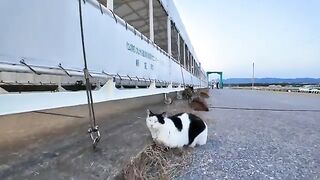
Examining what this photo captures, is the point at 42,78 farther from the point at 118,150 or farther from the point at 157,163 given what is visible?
the point at 157,163

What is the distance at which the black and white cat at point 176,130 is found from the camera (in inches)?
147

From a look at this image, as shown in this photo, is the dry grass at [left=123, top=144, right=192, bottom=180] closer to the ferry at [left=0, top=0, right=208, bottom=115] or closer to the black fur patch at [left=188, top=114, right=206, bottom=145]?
the black fur patch at [left=188, top=114, right=206, bottom=145]

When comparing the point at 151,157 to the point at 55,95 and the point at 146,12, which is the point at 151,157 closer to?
the point at 55,95

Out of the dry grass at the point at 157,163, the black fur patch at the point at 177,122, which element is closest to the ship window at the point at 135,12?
the black fur patch at the point at 177,122

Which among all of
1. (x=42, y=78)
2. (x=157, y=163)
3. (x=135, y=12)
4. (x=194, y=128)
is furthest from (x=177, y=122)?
(x=135, y=12)

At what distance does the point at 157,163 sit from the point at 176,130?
635 mm

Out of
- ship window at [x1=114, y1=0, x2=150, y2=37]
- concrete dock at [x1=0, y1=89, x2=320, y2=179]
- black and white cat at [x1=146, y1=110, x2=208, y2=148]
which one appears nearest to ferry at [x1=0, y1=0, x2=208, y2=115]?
ship window at [x1=114, y1=0, x2=150, y2=37]

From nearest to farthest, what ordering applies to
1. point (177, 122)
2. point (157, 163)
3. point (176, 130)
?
1. point (157, 163)
2. point (176, 130)
3. point (177, 122)

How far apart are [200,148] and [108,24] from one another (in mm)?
1941

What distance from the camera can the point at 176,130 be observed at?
3891 millimetres

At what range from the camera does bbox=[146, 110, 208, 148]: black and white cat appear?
3.74 m

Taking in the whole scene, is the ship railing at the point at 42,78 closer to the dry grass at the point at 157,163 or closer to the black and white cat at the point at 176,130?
the black and white cat at the point at 176,130

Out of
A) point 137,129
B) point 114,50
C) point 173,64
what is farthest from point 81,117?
point 173,64

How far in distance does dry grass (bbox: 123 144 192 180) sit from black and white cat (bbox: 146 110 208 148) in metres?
0.11
